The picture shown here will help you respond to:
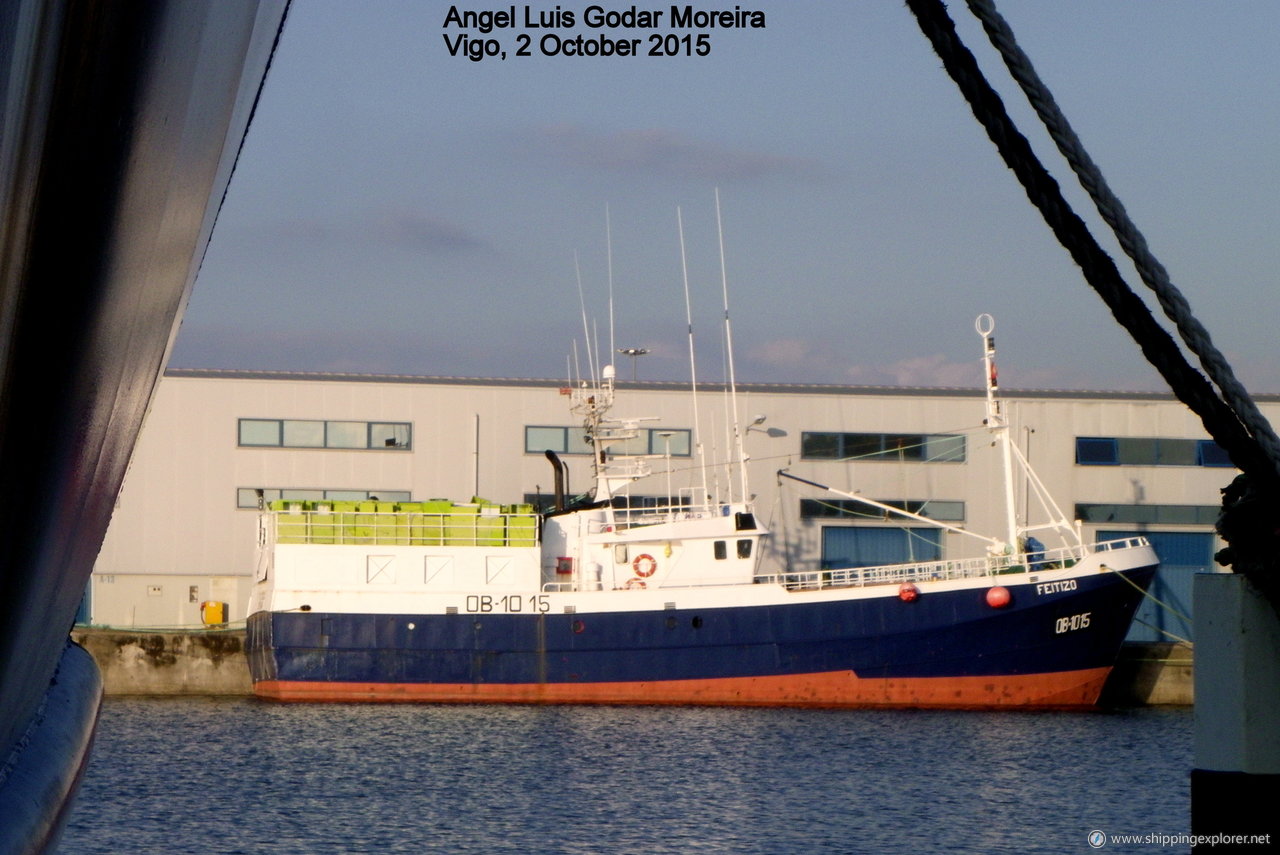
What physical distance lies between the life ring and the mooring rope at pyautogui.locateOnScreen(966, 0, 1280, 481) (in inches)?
946

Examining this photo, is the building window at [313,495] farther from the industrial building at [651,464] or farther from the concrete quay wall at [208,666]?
the concrete quay wall at [208,666]

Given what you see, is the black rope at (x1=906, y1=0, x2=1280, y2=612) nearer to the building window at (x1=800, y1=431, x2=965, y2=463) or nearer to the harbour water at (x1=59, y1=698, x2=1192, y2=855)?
the harbour water at (x1=59, y1=698, x2=1192, y2=855)

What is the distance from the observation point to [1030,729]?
22.5m

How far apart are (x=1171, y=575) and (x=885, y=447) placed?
653 centimetres

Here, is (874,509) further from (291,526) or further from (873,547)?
(291,526)

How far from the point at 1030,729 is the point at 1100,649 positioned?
3.07 m

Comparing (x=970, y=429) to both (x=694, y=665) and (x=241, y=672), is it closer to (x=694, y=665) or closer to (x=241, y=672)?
(x=694, y=665)

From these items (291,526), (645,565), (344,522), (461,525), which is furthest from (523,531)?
(291,526)

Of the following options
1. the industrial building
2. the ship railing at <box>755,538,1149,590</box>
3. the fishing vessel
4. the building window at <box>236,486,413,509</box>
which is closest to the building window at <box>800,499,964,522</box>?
the industrial building

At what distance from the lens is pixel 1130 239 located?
1717 millimetres

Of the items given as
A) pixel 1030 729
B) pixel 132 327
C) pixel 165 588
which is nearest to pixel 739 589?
pixel 1030 729

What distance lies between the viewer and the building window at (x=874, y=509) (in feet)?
98.3

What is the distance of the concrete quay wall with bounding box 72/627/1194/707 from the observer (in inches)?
1048

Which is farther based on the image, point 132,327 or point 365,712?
point 365,712
